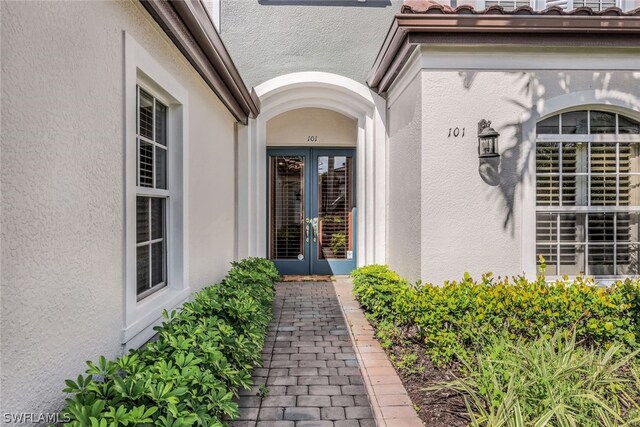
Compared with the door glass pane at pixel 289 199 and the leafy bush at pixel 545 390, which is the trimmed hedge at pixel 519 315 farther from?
the door glass pane at pixel 289 199

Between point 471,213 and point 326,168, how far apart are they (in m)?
4.81

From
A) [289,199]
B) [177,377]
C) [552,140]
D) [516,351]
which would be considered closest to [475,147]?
[552,140]

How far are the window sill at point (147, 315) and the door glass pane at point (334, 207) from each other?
18.1ft

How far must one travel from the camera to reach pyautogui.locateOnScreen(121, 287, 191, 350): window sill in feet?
10.4

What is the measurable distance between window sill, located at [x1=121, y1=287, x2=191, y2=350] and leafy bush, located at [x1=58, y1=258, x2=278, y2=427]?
232 millimetres

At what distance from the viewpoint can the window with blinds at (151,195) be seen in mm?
3693

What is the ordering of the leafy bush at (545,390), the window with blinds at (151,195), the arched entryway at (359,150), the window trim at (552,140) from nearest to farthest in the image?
the leafy bush at (545,390), the window with blinds at (151,195), the window trim at (552,140), the arched entryway at (359,150)

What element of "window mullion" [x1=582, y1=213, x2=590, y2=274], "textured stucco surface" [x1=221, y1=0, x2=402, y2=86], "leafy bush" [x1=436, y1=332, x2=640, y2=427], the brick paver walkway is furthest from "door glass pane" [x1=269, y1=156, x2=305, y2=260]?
"leafy bush" [x1=436, y1=332, x2=640, y2=427]

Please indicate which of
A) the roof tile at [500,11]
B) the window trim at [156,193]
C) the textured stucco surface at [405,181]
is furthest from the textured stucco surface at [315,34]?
the window trim at [156,193]

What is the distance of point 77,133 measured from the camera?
249cm

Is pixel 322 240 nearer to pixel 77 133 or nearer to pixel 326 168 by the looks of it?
pixel 326 168

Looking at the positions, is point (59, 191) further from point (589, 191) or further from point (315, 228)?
point (315, 228)

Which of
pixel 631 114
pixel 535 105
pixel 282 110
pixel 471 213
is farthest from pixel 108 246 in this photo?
pixel 631 114

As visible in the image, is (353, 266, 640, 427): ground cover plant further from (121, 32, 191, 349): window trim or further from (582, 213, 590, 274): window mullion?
(121, 32, 191, 349): window trim
